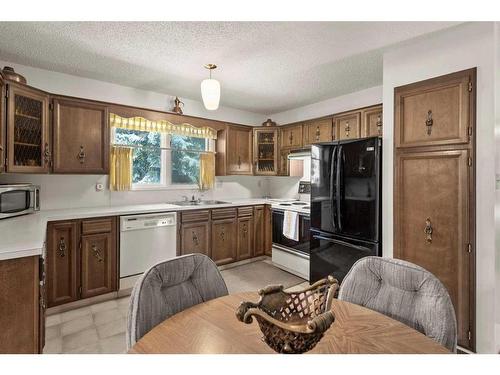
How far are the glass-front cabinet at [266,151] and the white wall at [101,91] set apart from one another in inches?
27.7

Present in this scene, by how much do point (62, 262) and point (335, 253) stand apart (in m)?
2.66

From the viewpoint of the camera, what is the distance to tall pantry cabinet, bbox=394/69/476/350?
1.91 metres

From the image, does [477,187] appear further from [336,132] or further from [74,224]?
[74,224]

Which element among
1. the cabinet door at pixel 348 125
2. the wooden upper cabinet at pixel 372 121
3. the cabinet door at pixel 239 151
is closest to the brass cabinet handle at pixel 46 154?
the cabinet door at pixel 239 151

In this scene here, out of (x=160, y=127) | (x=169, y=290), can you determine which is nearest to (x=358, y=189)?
(x=169, y=290)

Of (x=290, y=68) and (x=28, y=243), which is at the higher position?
(x=290, y=68)

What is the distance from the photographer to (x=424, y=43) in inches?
84.9

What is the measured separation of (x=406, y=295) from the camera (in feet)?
3.90

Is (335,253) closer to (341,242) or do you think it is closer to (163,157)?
(341,242)

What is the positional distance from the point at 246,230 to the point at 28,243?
2622mm

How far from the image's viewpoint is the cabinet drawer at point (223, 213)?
11.7 feet

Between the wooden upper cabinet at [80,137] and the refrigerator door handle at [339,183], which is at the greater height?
the wooden upper cabinet at [80,137]

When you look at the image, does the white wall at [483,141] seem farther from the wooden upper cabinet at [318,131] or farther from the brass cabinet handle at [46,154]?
the brass cabinet handle at [46,154]

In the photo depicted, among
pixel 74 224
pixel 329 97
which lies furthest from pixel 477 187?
pixel 74 224
